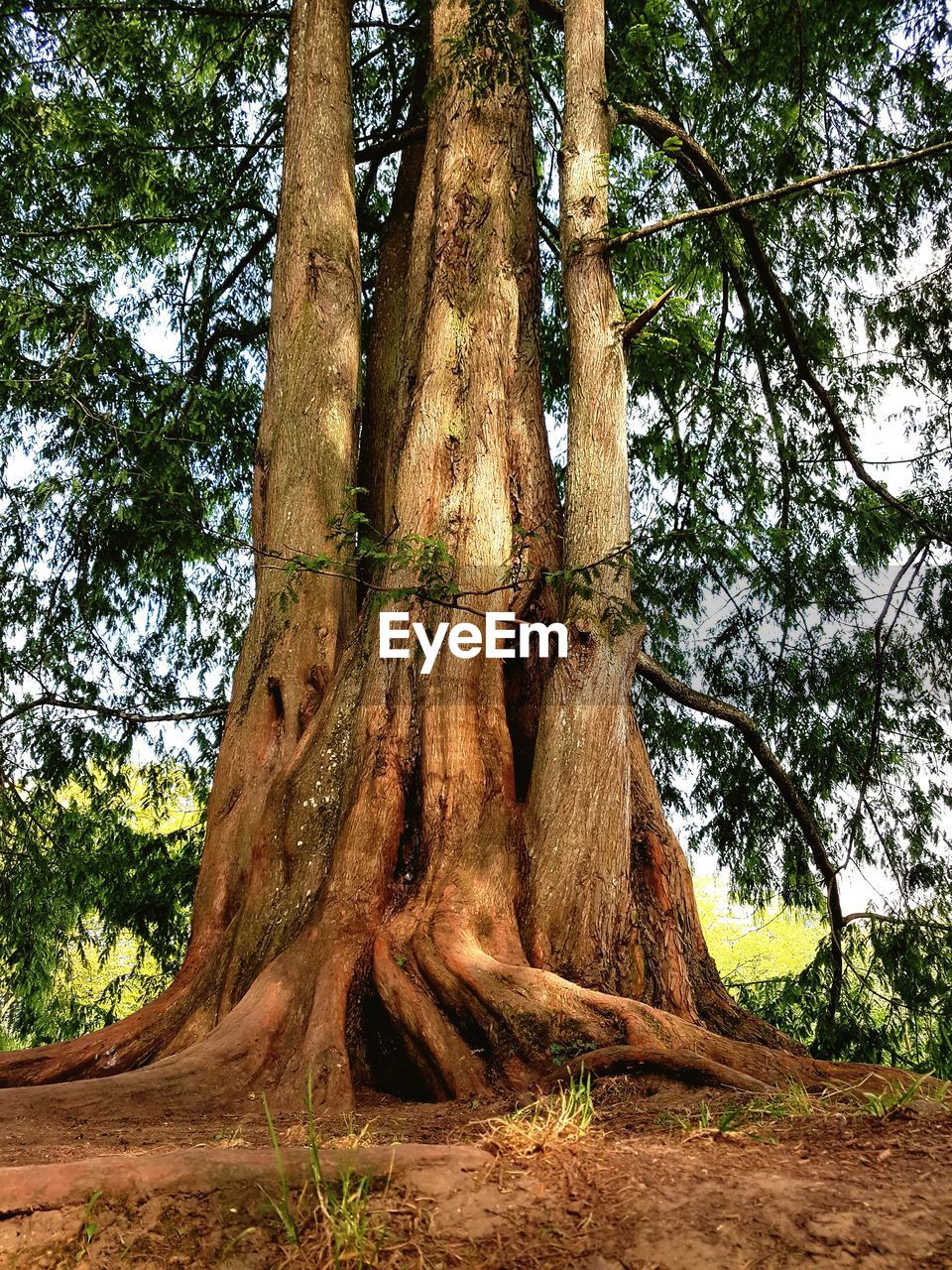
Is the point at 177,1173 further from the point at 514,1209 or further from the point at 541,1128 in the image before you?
the point at 541,1128

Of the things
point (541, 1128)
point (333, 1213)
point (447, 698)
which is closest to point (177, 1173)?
point (333, 1213)

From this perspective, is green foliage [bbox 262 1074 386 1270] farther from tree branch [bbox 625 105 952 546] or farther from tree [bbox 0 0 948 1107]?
tree branch [bbox 625 105 952 546]

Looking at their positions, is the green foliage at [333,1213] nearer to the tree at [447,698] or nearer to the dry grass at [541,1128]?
the dry grass at [541,1128]

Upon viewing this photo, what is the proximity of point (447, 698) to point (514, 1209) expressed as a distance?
2.59 m

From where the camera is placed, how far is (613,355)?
17.3ft

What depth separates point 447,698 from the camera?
4.51 meters

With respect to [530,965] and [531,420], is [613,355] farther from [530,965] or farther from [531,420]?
[530,965]

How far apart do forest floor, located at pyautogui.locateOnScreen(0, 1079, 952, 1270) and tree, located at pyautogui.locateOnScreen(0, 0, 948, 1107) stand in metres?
1.03

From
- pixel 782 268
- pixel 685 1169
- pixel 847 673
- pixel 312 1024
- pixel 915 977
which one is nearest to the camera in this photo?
pixel 685 1169

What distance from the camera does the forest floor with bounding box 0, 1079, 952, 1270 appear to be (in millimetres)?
1925

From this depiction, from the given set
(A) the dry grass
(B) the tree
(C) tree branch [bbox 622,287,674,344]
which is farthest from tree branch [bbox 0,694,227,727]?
(A) the dry grass

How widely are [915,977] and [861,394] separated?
160 inches

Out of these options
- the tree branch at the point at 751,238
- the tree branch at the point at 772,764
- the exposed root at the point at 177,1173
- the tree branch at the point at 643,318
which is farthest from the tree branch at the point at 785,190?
the exposed root at the point at 177,1173

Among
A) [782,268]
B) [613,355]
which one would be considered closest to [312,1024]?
[613,355]
